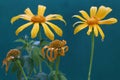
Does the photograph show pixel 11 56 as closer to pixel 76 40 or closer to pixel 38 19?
pixel 38 19

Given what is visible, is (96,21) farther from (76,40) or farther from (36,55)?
(76,40)

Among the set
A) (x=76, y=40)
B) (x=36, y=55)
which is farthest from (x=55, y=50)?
(x=76, y=40)

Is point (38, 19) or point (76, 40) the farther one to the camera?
point (76, 40)

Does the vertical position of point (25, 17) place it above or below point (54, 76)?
above

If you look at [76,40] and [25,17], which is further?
[76,40]

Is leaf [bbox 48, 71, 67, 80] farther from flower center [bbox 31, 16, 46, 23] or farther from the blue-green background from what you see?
the blue-green background

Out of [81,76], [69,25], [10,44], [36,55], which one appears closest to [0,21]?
[10,44]

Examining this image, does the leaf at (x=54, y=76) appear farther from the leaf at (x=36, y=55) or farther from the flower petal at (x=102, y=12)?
the flower petal at (x=102, y=12)

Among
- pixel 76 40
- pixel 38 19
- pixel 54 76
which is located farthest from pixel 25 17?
pixel 76 40

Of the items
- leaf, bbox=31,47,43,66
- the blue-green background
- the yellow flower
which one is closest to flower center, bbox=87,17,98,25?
the yellow flower
